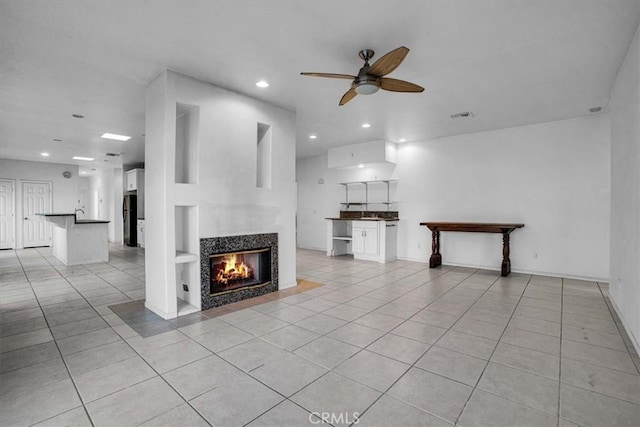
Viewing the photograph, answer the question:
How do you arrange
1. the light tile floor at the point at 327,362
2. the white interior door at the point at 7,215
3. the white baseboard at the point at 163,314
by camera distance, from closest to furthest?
the light tile floor at the point at 327,362 → the white baseboard at the point at 163,314 → the white interior door at the point at 7,215

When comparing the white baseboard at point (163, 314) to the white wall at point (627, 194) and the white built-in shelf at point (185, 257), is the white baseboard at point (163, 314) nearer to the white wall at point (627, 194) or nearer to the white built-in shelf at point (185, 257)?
the white built-in shelf at point (185, 257)

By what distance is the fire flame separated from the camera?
156 inches

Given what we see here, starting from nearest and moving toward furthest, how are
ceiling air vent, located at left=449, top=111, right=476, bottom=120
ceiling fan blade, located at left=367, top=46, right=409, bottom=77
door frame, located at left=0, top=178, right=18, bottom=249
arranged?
ceiling fan blade, located at left=367, top=46, right=409, bottom=77 → ceiling air vent, located at left=449, top=111, right=476, bottom=120 → door frame, located at left=0, top=178, right=18, bottom=249

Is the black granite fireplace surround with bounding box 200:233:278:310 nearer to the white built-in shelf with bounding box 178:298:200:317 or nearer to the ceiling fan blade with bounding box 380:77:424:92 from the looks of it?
the white built-in shelf with bounding box 178:298:200:317

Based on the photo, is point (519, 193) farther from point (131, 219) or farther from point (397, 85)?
point (131, 219)

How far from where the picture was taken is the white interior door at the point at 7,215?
9078mm

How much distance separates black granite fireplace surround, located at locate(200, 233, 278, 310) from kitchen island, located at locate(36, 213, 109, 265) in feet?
15.7

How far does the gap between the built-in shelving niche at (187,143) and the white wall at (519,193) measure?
4.85 metres

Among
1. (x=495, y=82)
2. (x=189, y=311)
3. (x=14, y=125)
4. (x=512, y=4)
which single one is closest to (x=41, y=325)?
(x=189, y=311)

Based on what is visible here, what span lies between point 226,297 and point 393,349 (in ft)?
7.23

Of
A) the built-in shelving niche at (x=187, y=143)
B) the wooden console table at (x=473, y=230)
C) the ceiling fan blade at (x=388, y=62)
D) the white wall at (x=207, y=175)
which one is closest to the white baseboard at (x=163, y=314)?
the white wall at (x=207, y=175)

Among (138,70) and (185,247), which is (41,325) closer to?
(185,247)

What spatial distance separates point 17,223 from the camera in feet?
30.6

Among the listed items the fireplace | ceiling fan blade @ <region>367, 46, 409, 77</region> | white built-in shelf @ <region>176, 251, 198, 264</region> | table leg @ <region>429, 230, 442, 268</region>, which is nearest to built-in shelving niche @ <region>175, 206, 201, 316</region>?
white built-in shelf @ <region>176, 251, 198, 264</region>
